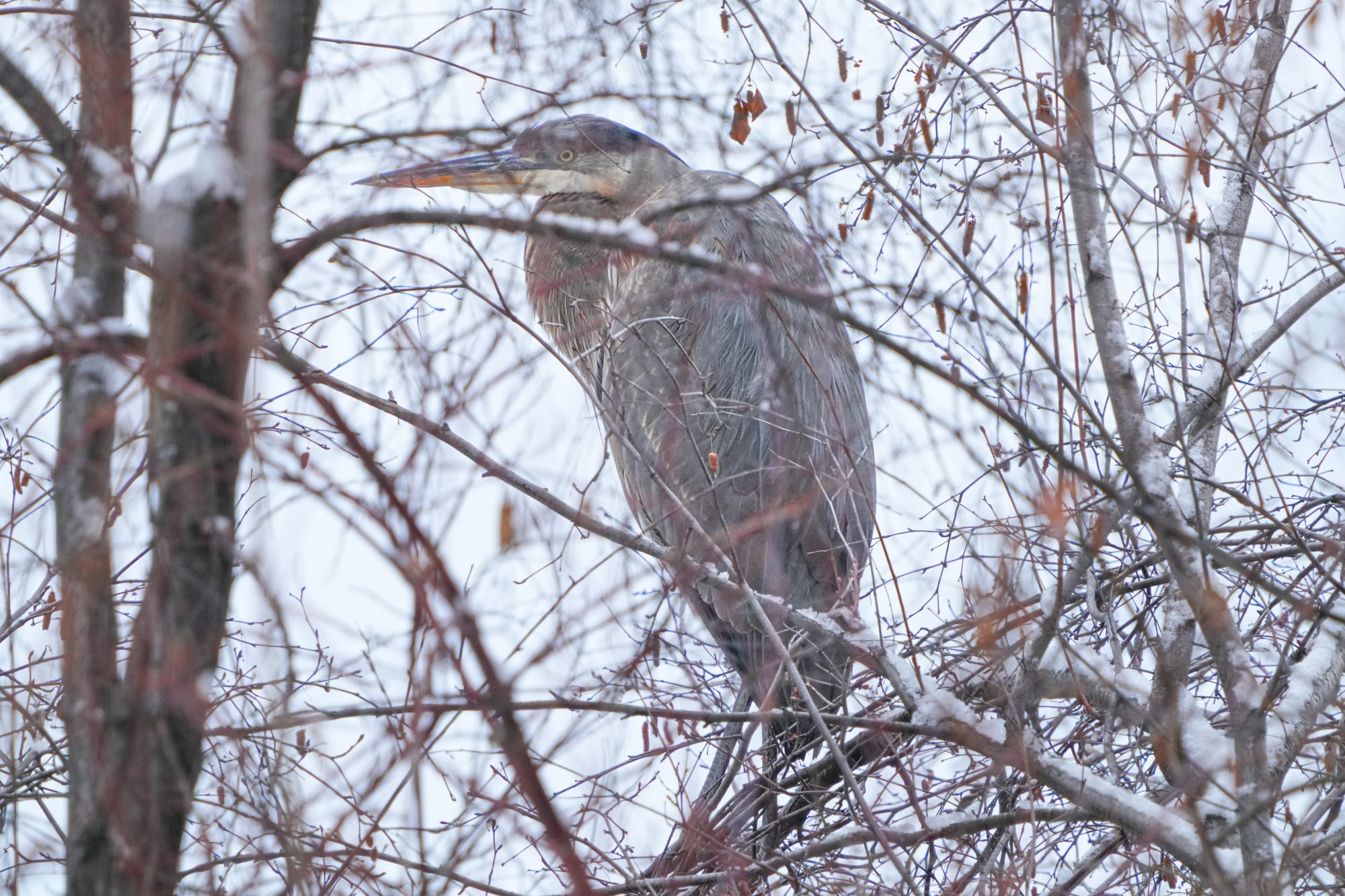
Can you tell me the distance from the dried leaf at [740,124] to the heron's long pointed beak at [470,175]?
0.51 metres

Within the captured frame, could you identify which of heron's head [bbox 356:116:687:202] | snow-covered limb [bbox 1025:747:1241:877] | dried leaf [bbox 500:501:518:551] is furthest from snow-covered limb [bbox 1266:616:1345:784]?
heron's head [bbox 356:116:687:202]

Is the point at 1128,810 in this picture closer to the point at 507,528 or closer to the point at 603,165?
the point at 507,528

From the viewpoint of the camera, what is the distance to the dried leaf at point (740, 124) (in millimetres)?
3008

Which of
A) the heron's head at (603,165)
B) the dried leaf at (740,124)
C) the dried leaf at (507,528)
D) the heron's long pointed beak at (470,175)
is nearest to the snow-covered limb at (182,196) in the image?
the heron's long pointed beak at (470,175)

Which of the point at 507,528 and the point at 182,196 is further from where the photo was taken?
the point at 507,528

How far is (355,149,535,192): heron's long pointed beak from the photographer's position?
2.20 meters

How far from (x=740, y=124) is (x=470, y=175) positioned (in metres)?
1.70

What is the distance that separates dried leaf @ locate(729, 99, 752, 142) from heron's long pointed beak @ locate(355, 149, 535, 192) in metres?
0.51

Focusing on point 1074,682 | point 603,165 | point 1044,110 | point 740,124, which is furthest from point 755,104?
point 603,165

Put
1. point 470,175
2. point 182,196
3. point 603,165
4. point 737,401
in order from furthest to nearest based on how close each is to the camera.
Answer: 1. point 603,165
2. point 470,175
3. point 737,401
4. point 182,196

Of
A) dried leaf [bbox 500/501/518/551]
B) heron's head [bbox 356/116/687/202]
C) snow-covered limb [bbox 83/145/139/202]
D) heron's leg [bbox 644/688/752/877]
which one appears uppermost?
heron's head [bbox 356/116/687/202]

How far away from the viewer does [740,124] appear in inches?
120

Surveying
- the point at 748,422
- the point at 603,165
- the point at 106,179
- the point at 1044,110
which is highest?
the point at 603,165

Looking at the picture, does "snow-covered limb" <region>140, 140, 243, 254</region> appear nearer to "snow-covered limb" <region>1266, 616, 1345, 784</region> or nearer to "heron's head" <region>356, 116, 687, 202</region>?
"snow-covered limb" <region>1266, 616, 1345, 784</region>
